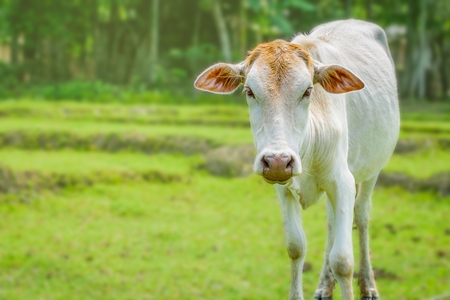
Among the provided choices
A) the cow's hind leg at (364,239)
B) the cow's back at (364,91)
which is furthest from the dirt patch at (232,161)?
the cow's back at (364,91)

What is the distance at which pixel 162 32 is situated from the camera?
1037 inches

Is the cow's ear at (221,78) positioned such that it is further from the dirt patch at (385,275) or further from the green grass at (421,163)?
the green grass at (421,163)

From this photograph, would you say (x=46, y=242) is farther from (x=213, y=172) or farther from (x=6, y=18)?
(x=6, y=18)

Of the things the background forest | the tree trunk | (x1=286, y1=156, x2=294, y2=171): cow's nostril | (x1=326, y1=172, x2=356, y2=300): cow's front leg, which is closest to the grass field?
(x1=326, y1=172, x2=356, y2=300): cow's front leg

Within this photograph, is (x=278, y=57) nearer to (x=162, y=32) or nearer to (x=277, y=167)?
(x=277, y=167)

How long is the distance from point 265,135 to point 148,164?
33.8 feet

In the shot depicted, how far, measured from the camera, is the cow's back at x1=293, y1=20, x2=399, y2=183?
406 centimetres

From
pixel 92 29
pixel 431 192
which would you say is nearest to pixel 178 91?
pixel 92 29

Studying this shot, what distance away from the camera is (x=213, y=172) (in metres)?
13.4

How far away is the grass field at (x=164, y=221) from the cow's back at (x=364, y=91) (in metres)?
3.36

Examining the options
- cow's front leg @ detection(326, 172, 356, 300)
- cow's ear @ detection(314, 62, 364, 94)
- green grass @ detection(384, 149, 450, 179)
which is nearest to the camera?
cow's ear @ detection(314, 62, 364, 94)

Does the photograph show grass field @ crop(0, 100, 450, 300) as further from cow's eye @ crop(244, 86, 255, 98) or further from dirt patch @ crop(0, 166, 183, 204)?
cow's eye @ crop(244, 86, 255, 98)

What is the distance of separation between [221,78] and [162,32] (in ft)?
76.0

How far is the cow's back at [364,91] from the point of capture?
4.06 metres
